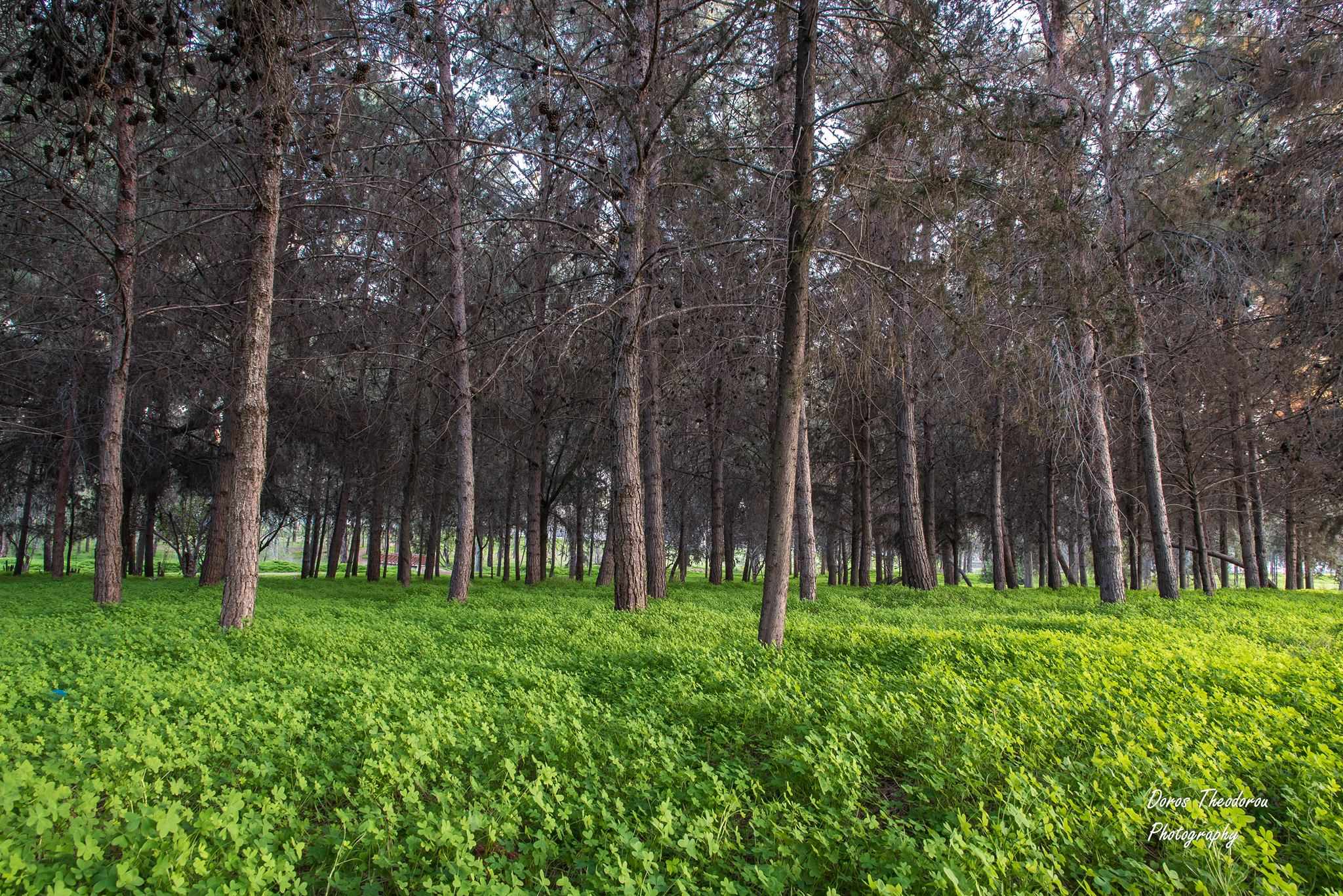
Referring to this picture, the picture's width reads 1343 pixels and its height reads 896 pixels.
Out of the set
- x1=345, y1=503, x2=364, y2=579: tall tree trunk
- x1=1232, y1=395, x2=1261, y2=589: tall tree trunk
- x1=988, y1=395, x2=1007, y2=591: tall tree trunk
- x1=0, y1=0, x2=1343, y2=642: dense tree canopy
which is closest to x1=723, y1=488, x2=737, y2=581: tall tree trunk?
x1=0, y1=0, x2=1343, y2=642: dense tree canopy

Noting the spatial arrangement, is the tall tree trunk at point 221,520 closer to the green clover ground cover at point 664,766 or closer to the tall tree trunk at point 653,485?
the green clover ground cover at point 664,766

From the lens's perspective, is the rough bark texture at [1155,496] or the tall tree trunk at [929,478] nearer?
the rough bark texture at [1155,496]

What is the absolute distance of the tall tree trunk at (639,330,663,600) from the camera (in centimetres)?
1284

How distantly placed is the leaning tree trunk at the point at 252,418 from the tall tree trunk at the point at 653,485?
6645 millimetres

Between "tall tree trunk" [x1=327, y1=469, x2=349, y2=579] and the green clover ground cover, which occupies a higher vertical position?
"tall tree trunk" [x1=327, y1=469, x2=349, y2=579]

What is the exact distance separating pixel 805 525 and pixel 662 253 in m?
7.07

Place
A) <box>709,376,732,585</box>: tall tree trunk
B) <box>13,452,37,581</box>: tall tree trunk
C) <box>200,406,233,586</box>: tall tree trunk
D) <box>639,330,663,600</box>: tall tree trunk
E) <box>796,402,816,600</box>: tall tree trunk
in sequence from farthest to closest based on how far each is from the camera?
<box>13,452,37,581</box>: tall tree trunk, <box>709,376,732,585</box>: tall tree trunk, <box>200,406,233,586</box>: tall tree trunk, <box>639,330,663,600</box>: tall tree trunk, <box>796,402,816,600</box>: tall tree trunk

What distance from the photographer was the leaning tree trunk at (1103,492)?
1166 centimetres

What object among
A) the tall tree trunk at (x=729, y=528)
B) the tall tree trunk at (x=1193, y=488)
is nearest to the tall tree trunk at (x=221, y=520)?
the tall tree trunk at (x=729, y=528)

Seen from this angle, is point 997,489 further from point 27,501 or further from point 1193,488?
point 27,501

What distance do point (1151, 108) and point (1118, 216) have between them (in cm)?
201

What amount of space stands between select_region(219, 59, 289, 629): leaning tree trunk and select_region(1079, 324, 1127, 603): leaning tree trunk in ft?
41.0

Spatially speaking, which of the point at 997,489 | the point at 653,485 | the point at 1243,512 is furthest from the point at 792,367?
the point at 1243,512

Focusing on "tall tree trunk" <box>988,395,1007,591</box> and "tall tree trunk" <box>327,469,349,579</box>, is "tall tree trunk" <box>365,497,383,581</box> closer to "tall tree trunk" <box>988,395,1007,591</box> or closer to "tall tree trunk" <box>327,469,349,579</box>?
"tall tree trunk" <box>327,469,349,579</box>
